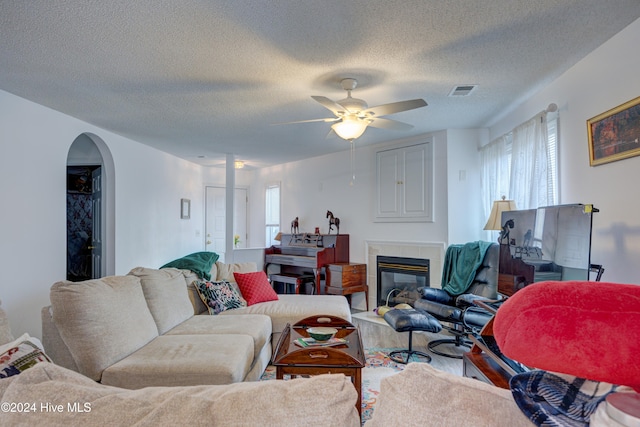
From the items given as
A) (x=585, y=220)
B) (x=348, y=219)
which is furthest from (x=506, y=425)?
(x=348, y=219)

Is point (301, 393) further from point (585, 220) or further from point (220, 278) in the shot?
point (220, 278)

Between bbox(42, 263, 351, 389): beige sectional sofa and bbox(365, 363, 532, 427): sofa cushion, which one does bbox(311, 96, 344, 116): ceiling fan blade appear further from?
bbox(365, 363, 532, 427): sofa cushion

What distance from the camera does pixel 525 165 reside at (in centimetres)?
332

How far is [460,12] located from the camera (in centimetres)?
191

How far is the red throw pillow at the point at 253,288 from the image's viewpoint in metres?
3.68

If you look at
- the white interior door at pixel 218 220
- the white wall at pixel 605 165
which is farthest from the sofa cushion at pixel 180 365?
the white interior door at pixel 218 220

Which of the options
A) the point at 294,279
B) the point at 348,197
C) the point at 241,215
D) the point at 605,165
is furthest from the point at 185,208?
the point at 605,165

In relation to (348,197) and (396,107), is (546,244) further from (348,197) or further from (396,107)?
(348,197)

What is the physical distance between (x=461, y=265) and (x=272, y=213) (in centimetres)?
398

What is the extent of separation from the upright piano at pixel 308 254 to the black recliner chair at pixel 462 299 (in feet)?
5.67

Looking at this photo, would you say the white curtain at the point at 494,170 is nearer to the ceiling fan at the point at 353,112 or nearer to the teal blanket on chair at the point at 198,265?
the ceiling fan at the point at 353,112

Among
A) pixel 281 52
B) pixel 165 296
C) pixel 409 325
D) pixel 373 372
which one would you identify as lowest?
pixel 373 372

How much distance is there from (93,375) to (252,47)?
2165mm

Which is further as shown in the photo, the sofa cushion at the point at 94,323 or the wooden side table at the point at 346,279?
the wooden side table at the point at 346,279
